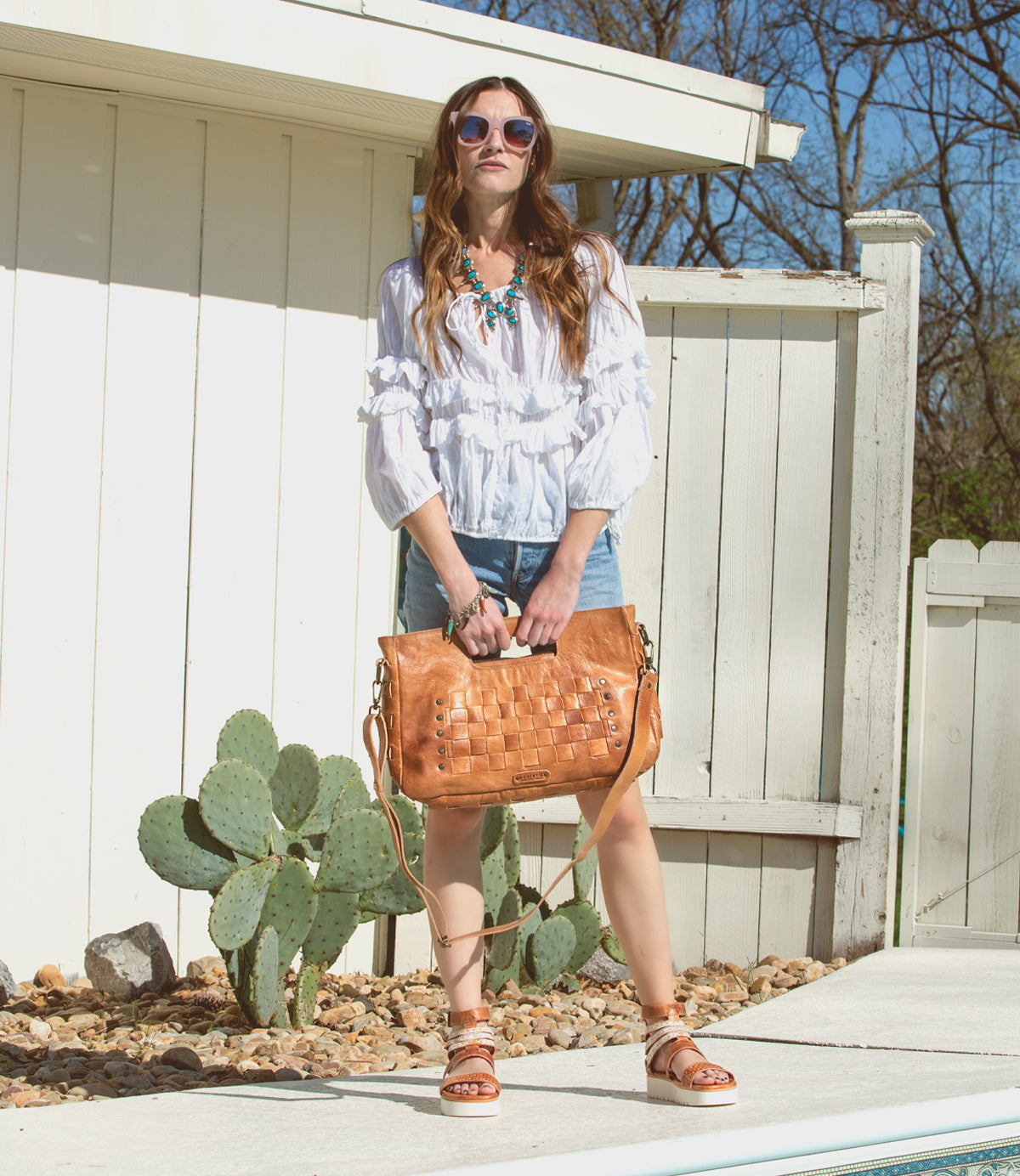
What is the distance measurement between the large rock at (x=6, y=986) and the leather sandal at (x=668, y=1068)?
1.91 m

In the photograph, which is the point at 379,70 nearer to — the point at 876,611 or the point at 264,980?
the point at 876,611

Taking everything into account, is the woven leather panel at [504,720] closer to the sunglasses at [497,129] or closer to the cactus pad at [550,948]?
the sunglasses at [497,129]

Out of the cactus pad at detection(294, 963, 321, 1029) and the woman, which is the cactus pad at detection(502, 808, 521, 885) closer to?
the cactus pad at detection(294, 963, 321, 1029)

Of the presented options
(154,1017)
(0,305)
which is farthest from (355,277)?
(154,1017)

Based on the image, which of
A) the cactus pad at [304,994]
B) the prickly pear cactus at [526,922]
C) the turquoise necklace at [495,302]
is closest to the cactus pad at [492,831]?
the prickly pear cactus at [526,922]

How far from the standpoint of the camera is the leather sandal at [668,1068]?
218cm

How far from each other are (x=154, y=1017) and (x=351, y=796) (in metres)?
0.76

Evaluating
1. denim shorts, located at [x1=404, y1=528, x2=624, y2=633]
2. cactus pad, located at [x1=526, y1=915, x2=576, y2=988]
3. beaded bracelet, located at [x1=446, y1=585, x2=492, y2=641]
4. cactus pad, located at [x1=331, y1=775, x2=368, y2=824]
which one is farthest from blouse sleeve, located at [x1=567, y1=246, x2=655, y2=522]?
cactus pad, located at [x1=526, y1=915, x2=576, y2=988]

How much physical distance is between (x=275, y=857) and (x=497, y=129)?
6.07ft

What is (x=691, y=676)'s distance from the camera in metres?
4.01

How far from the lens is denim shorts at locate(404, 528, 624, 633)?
7.46 feet

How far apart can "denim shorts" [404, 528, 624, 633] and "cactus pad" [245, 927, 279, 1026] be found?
1.19m

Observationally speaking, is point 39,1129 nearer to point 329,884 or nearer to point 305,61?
point 329,884

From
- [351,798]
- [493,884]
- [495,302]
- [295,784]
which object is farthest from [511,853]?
[495,302]
